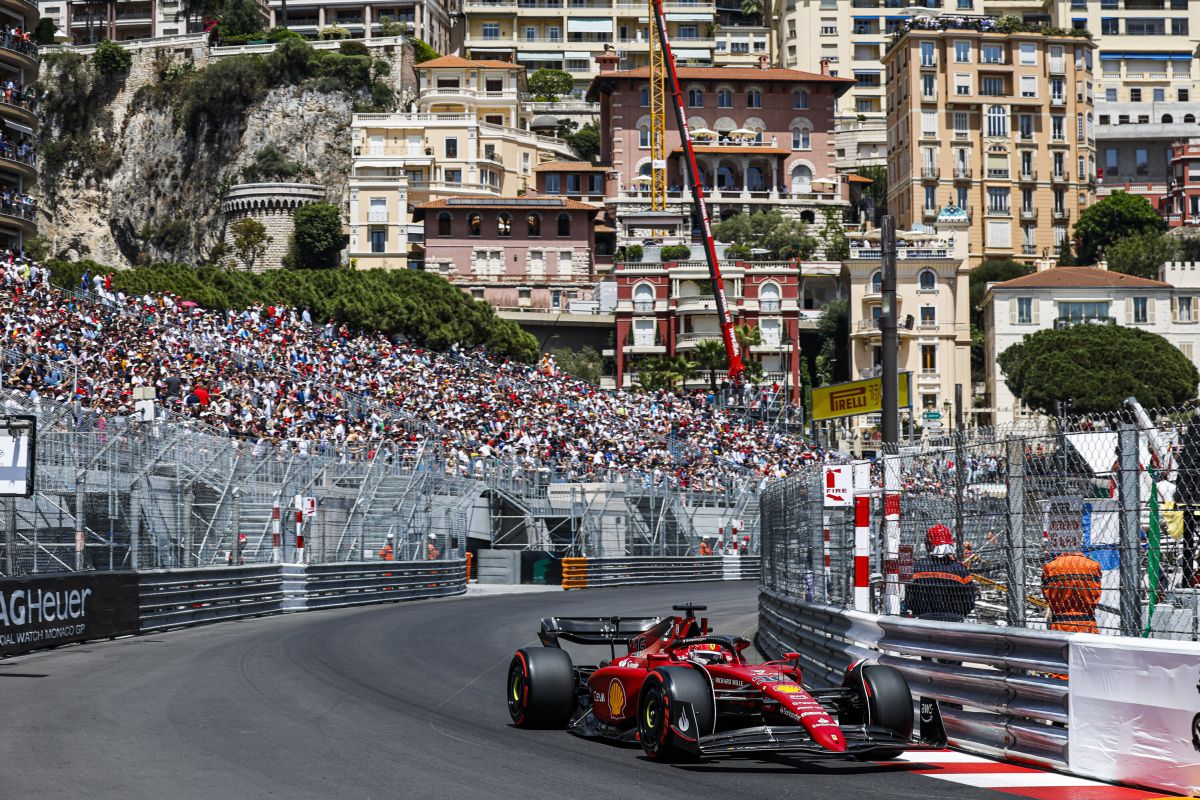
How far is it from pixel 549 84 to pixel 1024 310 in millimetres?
59823

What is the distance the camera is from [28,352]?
110 feet

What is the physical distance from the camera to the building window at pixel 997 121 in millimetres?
114750

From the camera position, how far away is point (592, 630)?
1314cm

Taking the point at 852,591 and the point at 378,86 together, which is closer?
the point at 852,591

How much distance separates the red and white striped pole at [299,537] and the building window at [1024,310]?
72.4 m

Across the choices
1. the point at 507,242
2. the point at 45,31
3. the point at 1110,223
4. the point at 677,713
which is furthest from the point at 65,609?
the point at 45,31

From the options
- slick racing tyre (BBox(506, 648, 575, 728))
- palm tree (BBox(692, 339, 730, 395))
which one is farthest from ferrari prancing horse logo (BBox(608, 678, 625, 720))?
palm tree (BBox(692, 339, 730, 395))

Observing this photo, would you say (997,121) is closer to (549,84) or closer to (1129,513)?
Answer: (549,84)

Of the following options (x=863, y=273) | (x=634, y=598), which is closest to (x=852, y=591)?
(x=634, y=598)

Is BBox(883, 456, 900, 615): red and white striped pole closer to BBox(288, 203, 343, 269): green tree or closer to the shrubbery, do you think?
the shrubbery

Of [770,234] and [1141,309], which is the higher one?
[770,234]

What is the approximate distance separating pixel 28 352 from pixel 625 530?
57.5 ft

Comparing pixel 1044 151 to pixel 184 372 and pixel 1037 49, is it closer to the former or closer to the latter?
pixel 1037 49

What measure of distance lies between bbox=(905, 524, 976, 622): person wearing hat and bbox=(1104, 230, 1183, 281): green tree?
100151 millimetres
